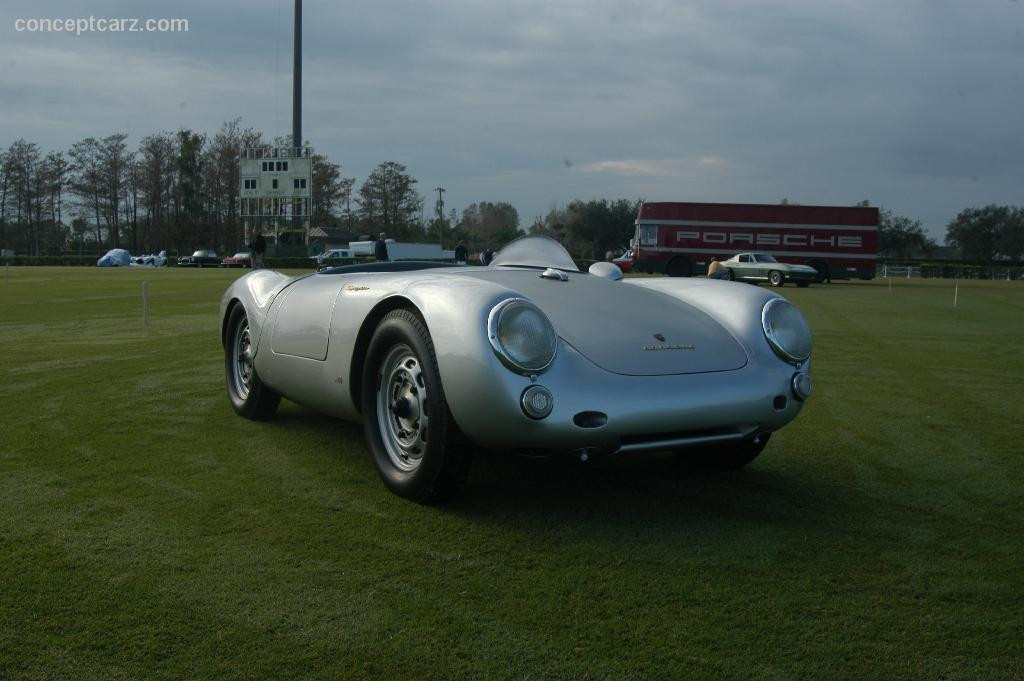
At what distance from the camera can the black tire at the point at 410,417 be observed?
366 cm

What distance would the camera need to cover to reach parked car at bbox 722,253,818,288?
113ft

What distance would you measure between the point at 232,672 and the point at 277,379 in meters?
2.91

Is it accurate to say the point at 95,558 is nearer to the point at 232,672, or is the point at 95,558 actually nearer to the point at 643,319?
the point at 232,672

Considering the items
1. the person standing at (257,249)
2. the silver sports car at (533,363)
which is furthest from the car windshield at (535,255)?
the person standing at (257,249)

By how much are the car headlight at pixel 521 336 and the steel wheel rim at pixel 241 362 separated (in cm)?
278

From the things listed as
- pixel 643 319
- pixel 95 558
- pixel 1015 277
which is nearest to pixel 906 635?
pixel 643 319

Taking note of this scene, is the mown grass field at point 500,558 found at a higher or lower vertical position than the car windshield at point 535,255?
lower

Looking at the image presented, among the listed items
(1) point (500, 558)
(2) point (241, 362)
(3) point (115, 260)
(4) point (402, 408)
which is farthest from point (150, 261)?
(1) point (500, 558)

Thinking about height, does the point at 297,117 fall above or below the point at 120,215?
above

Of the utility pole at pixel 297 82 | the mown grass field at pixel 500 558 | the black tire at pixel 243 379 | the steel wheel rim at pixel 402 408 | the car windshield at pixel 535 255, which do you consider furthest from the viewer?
the utility pole at pixel 297 82

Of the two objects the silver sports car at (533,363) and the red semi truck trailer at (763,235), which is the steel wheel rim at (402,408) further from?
the red semi truck trailer at (763,235)

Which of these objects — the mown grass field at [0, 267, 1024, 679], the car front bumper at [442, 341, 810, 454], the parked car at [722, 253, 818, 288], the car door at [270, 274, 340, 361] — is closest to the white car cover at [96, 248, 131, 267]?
the parked car at [722, 253, 818, 288]

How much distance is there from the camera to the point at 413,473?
12.6 feet

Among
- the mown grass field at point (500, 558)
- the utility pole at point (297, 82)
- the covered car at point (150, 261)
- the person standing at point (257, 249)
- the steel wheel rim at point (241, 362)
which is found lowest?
the covered car at point (150, 261)
